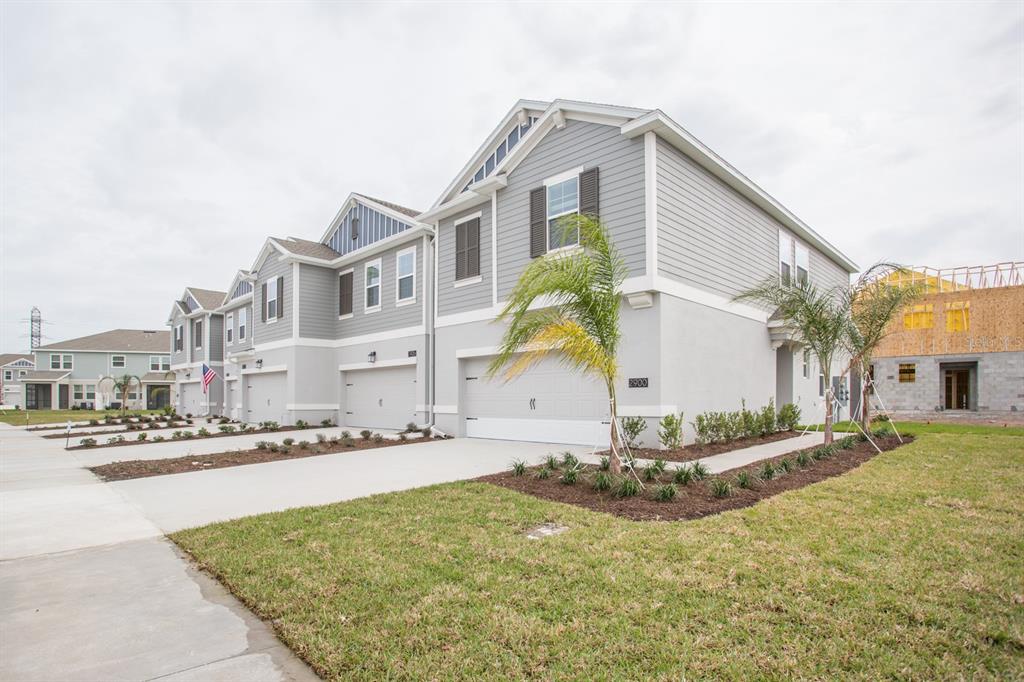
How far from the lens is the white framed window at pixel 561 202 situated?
37.1 ft

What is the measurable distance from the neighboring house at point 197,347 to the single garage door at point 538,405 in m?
19.6

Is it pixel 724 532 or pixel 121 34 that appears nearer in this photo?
pixel 724 532

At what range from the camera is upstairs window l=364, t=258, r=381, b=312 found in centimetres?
1806

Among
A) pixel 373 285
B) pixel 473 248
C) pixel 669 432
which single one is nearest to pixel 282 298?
pixel 373 285

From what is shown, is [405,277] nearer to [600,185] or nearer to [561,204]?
[561,204]

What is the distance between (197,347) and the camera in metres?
30.7

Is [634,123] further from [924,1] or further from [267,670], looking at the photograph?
[267,670]

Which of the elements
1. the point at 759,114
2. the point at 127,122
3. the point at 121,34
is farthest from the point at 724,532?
the point at 127,122

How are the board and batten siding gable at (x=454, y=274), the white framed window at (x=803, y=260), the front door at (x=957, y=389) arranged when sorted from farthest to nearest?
the front door at (x=957, y=389) < the white framed window at (x=803, y=260) < the board and batten siding gable at (x=454, y=274)

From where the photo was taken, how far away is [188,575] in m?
4.16

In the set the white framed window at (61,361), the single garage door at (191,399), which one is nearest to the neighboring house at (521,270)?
the single garage door at (191,399)

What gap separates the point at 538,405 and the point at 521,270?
318 cm

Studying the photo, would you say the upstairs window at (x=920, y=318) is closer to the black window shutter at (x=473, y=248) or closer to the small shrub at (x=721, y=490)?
the black window shutter at (x=473, y=248)

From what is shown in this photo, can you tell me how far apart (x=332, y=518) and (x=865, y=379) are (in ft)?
40.8
